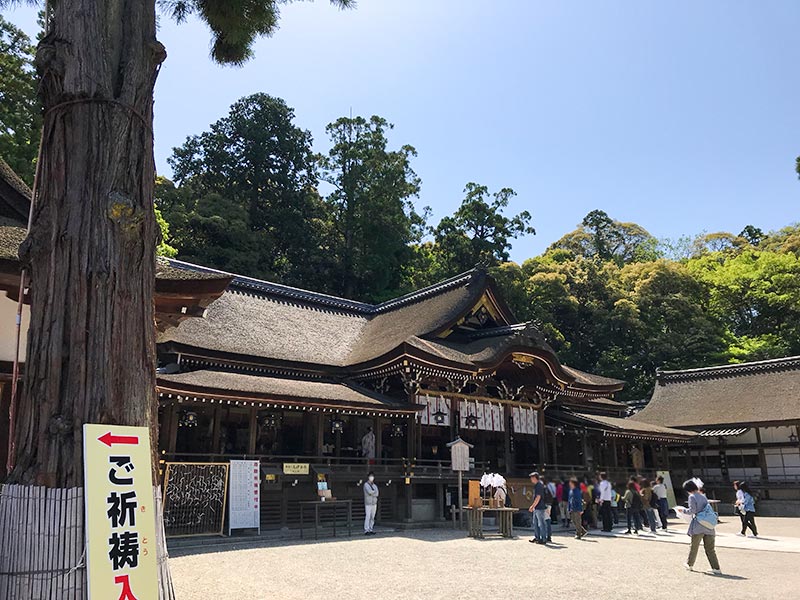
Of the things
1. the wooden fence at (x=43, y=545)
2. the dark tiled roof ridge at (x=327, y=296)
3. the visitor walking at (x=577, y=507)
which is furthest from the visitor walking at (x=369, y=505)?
the wooden fence at (x=43, y=545)

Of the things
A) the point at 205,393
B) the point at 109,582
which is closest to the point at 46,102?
the point at 109,582

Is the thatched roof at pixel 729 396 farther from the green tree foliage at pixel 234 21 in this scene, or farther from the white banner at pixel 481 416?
the green tree foliage at pixel 234 21

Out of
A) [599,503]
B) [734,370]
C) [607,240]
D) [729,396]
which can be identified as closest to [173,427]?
[599,503]

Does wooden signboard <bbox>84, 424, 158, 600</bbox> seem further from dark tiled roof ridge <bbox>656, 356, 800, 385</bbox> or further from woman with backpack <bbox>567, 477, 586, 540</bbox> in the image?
dark tiled roof ridge <bbox>656, 356, 800, 385</bbox>

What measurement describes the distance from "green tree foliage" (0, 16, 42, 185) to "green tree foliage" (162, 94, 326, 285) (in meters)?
14.4

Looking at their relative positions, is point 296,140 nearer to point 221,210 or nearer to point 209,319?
point 221,210

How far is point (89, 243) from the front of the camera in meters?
4.31

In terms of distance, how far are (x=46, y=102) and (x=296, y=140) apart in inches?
1636

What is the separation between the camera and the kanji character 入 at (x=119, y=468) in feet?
13.1

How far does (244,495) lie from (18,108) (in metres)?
19.0

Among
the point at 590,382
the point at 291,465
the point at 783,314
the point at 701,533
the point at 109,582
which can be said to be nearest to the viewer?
the point at 109,582

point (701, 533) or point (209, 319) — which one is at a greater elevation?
point (209, 319)

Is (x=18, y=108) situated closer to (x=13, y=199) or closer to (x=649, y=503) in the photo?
(x=13, y=199)

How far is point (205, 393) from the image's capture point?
41.8ft
